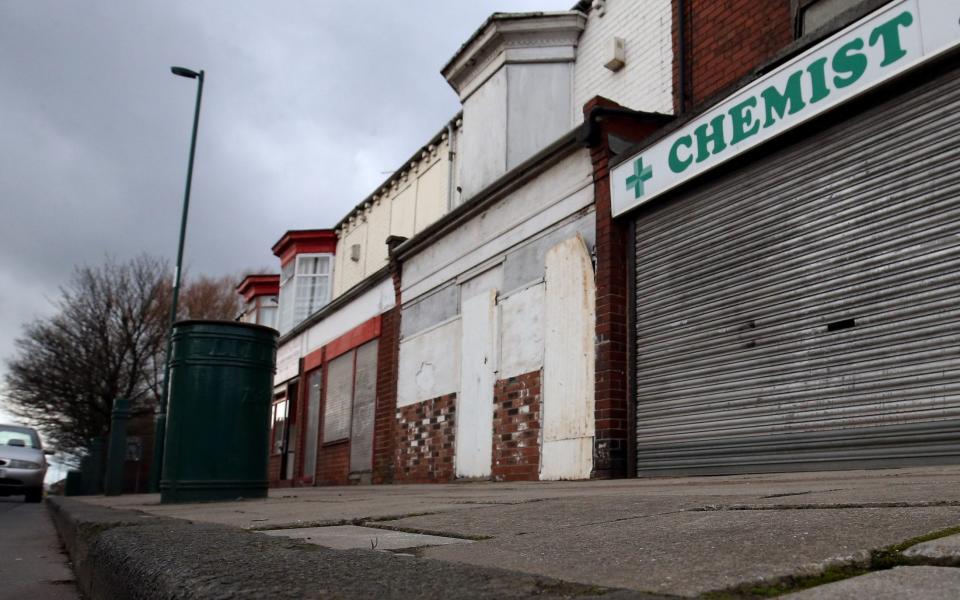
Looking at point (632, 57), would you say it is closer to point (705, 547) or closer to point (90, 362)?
point (705, 547)

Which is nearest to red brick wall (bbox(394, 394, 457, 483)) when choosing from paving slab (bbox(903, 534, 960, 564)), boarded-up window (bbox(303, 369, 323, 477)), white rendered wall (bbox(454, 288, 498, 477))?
white rendered wall (bbox(454, 288, 498, 477))

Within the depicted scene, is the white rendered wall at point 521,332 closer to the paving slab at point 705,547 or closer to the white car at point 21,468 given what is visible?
the paving slab at point 705,547

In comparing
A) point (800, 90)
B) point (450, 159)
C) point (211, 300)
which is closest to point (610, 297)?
point (800, 90)

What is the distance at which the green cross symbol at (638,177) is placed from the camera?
7.70 metres

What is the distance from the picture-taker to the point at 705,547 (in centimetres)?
169

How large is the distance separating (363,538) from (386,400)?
11297 mm

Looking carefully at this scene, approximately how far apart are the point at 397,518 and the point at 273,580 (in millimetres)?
1652

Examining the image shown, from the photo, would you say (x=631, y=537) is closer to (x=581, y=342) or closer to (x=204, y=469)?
(x=204, y=469)

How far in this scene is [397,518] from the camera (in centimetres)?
317

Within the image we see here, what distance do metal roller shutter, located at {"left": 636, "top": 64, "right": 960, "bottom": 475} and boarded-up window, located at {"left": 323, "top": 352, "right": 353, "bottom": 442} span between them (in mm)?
9171

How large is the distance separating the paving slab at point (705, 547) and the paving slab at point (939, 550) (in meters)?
0.07

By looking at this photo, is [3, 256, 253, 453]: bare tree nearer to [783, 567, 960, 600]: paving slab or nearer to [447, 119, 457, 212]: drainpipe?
[447, 119, 457, 212]: drainpipe

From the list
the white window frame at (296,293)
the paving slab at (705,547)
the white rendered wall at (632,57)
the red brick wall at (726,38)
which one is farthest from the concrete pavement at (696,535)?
the white window frame at (296,293)

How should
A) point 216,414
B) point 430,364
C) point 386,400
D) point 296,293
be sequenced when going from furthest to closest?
point 296,293 → point 386,400 → point 430,364 → point 216,414
